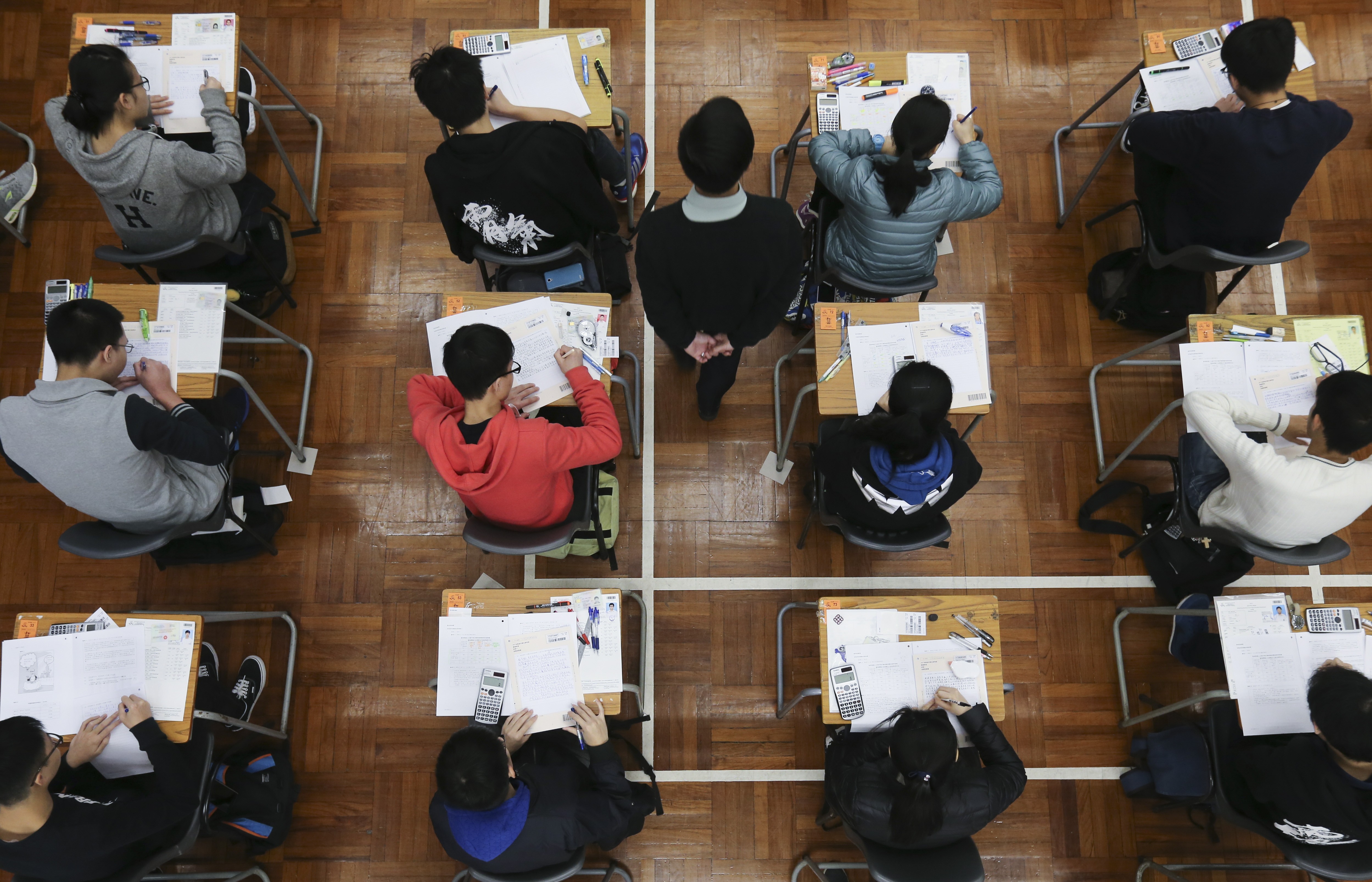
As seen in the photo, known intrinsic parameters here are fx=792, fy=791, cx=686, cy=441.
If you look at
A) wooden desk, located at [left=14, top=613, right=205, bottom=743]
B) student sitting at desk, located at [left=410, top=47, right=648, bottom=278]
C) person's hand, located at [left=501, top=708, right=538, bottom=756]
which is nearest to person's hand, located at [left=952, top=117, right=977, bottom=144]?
student sitting at desk, located at [left=410, top=47, right=648, bottom=278]

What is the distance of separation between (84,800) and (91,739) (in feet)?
0.60

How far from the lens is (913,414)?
7.40 feet

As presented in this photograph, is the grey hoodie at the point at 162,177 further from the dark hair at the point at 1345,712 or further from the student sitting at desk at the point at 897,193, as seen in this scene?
the dark hair at the point at 1345,712

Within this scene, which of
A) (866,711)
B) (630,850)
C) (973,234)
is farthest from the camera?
(973,234)

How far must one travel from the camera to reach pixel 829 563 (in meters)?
3.44

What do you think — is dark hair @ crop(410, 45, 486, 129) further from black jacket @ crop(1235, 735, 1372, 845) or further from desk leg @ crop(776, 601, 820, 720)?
black jacket @ crop(1235, 735, 1372, 845)

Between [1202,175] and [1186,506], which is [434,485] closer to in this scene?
[1186,506]

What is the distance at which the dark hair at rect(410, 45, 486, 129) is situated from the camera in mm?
2650

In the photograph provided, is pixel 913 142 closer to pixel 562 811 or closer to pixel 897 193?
pixel 897 193

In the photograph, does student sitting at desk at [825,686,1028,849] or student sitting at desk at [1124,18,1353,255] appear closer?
student sitting at desk at [825,686,1028,849]

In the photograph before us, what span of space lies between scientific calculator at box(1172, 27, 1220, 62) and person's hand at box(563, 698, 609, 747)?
340 centimetres

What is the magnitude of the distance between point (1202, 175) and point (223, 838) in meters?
4.59

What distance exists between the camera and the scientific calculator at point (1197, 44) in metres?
3.18

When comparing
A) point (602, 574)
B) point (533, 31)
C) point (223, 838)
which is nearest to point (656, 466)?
point (602, 574)
